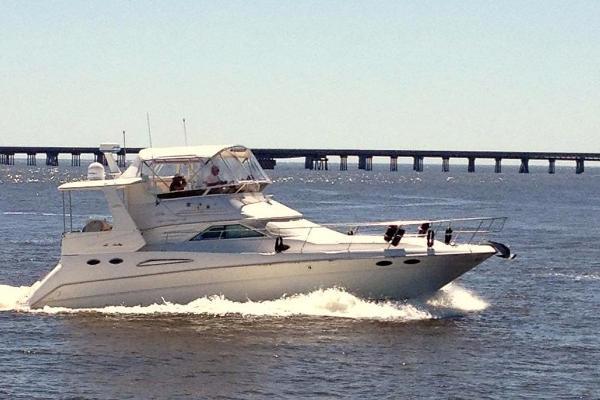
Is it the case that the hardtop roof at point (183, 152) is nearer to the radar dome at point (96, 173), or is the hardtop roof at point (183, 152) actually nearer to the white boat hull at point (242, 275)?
the radar dome at point (96, 173)

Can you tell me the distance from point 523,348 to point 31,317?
1337cm

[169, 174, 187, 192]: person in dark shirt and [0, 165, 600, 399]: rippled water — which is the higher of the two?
[169, 174, 187, 192]: person in dark shirt

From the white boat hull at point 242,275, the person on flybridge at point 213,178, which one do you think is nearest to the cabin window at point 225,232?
the white boat hull at point 242,275

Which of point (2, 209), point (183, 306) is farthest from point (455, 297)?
point (2, 209)

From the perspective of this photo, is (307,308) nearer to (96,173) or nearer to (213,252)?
(213,252)

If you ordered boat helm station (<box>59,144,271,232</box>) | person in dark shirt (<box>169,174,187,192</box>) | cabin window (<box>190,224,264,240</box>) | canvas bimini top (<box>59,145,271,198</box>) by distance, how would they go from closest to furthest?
1. cabin window (<box>190,224,264,240</box>)
2. boat helm station (<box>59,144,271,232</box>)
3. canvas bimini top (<box>59,145,271,198</box>)
4. person in dark shirt (<box>169,174,187,192</box>)

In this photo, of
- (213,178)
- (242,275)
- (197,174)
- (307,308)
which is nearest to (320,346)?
(307,308)

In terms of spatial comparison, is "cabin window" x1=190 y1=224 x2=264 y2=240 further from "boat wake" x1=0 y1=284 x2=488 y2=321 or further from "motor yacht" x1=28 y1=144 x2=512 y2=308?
"boat wake" x1=0 y1=284 x2=488 y2=321

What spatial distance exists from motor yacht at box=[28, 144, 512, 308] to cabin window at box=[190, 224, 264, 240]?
0.03m

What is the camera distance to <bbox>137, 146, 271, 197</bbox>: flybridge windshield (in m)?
32.2

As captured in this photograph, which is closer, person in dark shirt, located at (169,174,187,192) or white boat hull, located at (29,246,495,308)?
white boat hull, located at (29,246,495,308)

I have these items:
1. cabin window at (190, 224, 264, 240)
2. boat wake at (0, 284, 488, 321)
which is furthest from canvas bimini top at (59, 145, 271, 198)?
boat wake at (0, 284, 488, 321)

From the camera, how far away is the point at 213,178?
32281mm

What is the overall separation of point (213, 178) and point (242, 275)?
324cm
